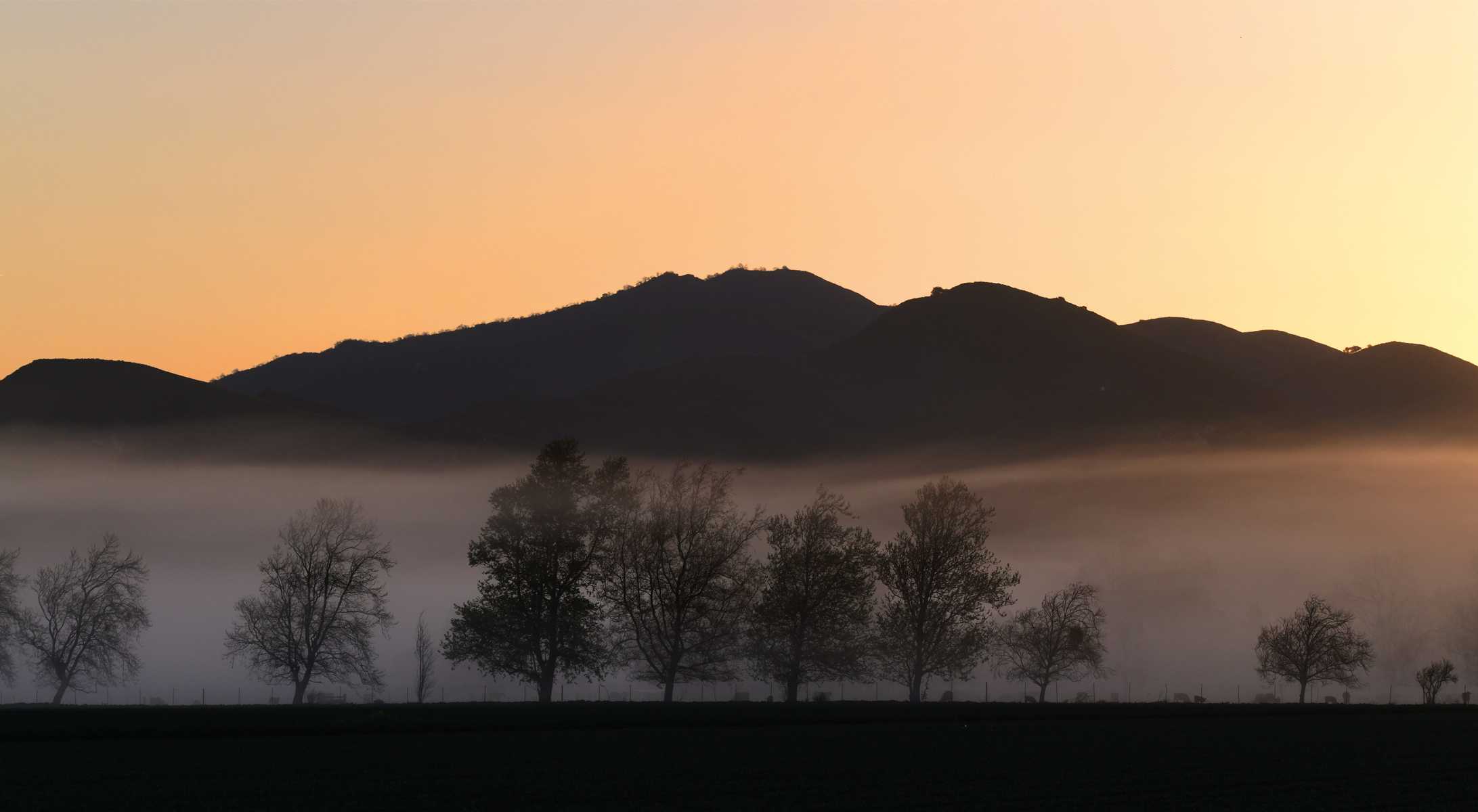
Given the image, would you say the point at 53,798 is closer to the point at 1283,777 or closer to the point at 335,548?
the point at 1283,777

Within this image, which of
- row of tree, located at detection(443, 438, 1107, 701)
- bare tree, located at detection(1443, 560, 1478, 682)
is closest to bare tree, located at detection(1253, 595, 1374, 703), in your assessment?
row of tree, located at detection(443, 438, 1107, 701)

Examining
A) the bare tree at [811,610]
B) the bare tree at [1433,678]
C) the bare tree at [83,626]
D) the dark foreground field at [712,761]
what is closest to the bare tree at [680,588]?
the bare tree at [811,610]

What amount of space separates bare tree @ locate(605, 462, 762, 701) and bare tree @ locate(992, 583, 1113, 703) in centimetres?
5357

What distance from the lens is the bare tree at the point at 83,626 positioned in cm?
10156

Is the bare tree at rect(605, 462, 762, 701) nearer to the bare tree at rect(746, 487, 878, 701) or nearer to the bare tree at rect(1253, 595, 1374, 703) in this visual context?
the bare tree at rect(746, 487, 878, 701)

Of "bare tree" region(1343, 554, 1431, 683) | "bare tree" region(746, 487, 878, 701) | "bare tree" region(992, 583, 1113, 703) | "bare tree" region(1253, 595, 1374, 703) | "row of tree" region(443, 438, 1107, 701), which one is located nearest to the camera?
"row of tree" region(443, 438, 1107, 701)

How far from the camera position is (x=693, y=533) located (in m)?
81.2

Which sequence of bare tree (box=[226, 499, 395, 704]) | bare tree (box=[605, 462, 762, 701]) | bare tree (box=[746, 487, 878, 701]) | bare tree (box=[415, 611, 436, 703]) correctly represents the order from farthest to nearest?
bare tree (box=[415, 611, 436, 703]) < bare tree (box=[226, 499, 395, 704]) < bare tree (box=[746, 487, 878, 701]) < bare tree (box=[605, 462, 762, 701])

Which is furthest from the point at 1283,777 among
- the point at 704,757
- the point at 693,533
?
the point at 693,533

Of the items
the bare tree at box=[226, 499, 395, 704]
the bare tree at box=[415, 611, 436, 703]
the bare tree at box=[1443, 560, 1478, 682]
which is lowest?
the bare tree at box=[415, 611, 436, 703]

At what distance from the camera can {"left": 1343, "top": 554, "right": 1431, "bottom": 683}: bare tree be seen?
183m

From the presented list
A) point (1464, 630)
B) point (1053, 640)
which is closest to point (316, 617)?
point (1053, 640)

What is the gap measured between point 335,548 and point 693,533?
3024cm

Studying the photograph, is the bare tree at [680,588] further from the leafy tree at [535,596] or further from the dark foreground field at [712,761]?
the dark foreground field at [712,761]
